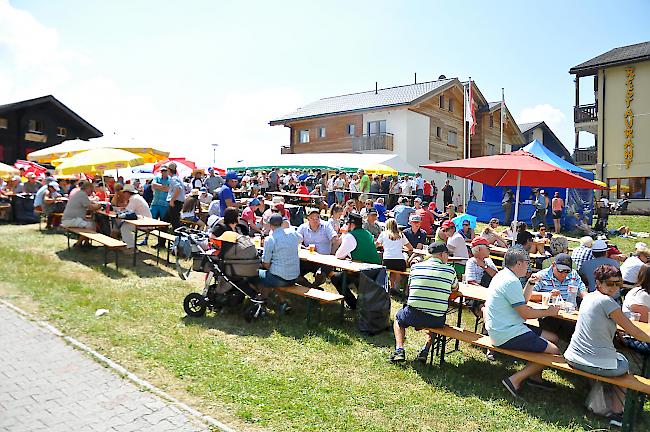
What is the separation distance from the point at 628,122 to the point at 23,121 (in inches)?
1481

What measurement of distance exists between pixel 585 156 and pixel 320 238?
3144 cm

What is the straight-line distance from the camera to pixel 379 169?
2120 cm

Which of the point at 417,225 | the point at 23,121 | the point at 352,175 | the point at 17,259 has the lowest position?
the point at 17,259

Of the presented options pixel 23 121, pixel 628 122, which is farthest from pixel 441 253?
pixel 23 121

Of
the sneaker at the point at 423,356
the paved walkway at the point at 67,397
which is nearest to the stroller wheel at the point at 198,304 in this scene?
the paved walkway at the point at 67,397

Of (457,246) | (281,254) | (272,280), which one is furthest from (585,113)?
(272,280)

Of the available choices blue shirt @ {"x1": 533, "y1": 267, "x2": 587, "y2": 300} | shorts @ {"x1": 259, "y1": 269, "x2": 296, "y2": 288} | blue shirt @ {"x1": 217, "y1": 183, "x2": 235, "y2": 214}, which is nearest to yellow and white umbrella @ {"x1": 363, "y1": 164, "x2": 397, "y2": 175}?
blue shirt @ {"x1": 217, "y1": 183, "x2": 235, "y2": 214}

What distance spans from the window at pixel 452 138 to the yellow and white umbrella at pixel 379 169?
43.1 feet

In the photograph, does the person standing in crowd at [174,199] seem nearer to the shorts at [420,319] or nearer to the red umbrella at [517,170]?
the red umbrella at [517,170]

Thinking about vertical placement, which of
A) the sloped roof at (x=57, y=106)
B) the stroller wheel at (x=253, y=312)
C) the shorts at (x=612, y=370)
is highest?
the sloped roof at (x=57, y=106)

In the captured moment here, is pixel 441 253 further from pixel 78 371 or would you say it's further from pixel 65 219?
pixel 65 219

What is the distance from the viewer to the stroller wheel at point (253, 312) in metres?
6.39

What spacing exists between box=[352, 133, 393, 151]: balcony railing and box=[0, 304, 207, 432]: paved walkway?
25794 millimetres

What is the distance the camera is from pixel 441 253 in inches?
207
